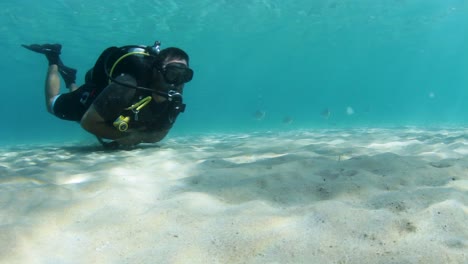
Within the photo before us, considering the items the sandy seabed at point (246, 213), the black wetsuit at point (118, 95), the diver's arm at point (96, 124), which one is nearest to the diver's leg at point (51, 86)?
the black wetsuit at point (118, 95)

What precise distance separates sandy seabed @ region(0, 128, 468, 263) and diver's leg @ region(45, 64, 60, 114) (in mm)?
3993

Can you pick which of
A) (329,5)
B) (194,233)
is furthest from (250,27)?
(194,233)

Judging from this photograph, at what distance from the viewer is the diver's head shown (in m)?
4.88

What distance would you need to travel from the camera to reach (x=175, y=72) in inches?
193

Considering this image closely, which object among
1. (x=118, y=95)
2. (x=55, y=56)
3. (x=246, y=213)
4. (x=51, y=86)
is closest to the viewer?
(x=246, y=213)

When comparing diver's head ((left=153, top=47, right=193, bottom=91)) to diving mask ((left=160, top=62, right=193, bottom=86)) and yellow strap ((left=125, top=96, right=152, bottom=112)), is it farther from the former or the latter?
yellow strap ((left=125, top=96, right=152, bottom=112))

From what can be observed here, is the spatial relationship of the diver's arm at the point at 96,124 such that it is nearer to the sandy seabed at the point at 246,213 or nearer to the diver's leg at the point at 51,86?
the sandy seabed at the point at 246,213

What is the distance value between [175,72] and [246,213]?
10.4ft

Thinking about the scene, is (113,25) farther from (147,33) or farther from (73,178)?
(73,178)

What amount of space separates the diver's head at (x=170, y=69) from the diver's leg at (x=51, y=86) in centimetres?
364

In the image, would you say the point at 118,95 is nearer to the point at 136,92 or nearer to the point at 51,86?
the point at 136,92

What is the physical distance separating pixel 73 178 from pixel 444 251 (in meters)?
3.51

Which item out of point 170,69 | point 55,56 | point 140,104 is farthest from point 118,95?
point 55,56

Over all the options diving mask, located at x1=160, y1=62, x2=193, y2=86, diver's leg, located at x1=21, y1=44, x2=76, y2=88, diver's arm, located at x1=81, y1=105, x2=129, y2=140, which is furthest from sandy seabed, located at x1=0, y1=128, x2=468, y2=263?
diver's leg, located at x1=21, y1=44, x2=76, y2=88
